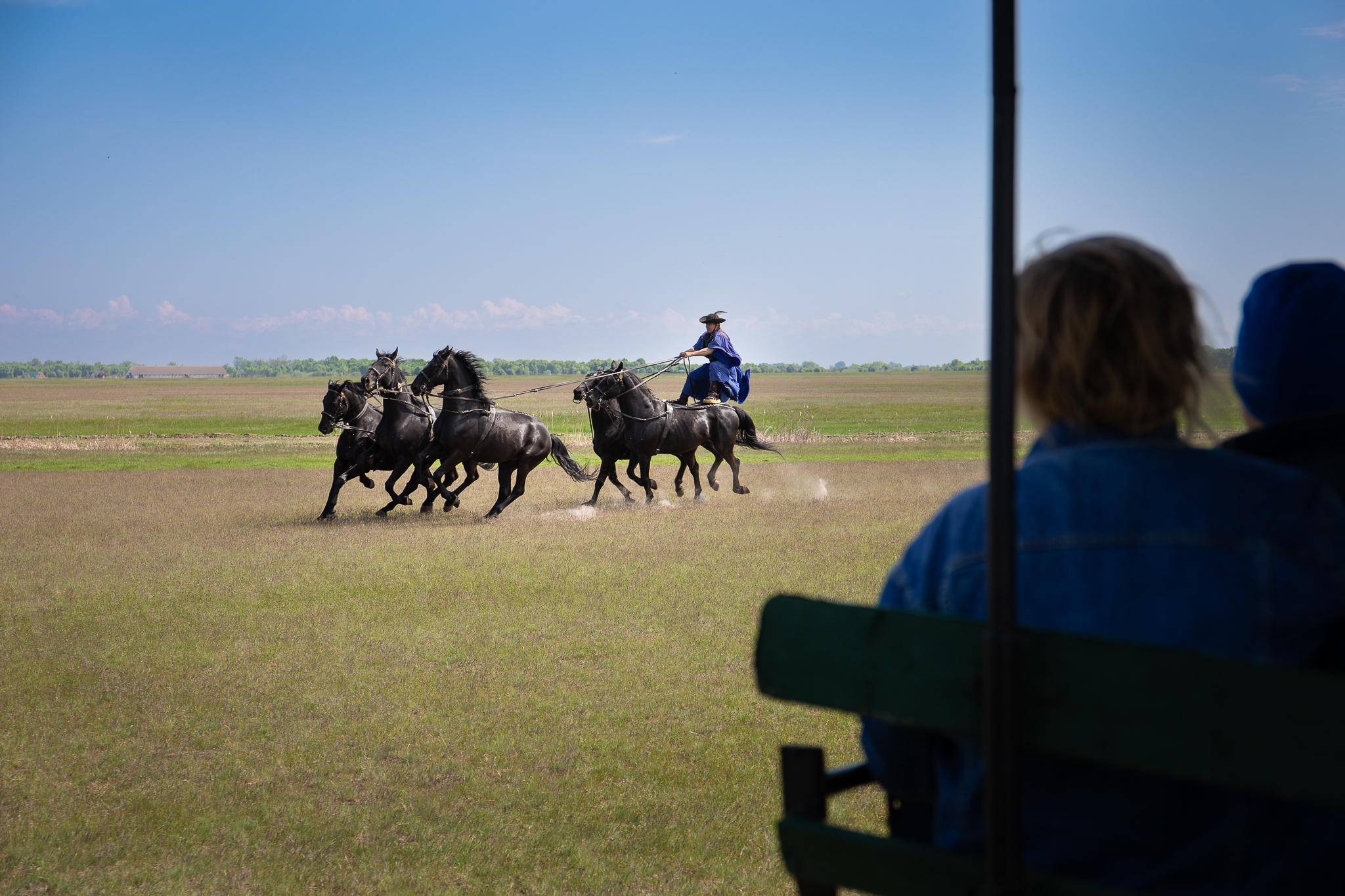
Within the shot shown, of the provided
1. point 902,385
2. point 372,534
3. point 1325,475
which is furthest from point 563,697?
point 902,385

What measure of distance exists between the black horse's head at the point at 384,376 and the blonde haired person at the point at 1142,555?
13513 millimetres

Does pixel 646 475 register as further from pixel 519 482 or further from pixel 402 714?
pixel 402 714

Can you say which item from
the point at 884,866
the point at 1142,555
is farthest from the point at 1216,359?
the point at 884,866

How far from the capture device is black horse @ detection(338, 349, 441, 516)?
47.0 feet

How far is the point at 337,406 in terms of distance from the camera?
47.3 feet

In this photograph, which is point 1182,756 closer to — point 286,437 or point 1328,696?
point 1328,696

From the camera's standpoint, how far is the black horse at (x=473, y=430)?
46.9 feet

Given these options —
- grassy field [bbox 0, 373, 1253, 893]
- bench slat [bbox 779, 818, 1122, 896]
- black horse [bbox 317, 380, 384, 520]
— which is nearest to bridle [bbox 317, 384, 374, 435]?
black horse [bbox 317, 380, 384, 520]

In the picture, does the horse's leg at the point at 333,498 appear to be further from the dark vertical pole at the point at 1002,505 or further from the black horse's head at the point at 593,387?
the dark vertical pole at the point at 1002,505

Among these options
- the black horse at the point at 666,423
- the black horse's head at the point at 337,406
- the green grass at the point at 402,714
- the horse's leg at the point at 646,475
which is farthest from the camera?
the horse's leg at the point at 646,475

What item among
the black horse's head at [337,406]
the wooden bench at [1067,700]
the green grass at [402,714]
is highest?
the black horse's head at [337,406]

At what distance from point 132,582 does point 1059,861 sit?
994cm

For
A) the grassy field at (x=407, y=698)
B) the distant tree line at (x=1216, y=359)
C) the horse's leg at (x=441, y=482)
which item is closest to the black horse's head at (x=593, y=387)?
the grassy field at (x=407, y=698)

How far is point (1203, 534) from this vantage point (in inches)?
53.8
